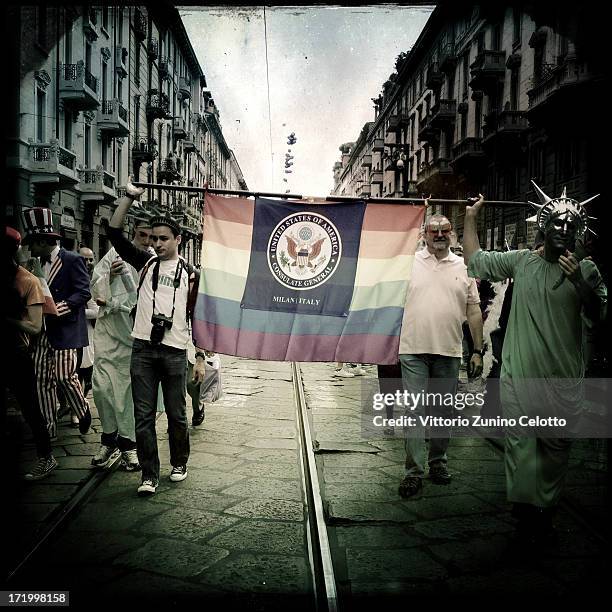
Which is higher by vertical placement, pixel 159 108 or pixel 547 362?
pixel 159 108

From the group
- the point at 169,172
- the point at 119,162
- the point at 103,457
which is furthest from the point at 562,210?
the point at 119,162

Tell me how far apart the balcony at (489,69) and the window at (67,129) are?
12.3 m

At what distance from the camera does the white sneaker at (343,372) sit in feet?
32.0

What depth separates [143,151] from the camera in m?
8.45

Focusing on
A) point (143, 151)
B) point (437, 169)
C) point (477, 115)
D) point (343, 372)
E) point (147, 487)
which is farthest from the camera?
point (343, 372)

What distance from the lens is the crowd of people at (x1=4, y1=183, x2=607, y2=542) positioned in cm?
338

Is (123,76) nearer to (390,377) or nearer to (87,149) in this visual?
(390,377)

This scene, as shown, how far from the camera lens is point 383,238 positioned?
12.6 ft

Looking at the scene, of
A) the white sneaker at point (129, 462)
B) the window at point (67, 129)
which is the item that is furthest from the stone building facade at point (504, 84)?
the window at point (67, 129)

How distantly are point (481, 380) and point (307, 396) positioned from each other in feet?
7.40

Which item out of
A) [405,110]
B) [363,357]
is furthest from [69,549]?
[405,110]

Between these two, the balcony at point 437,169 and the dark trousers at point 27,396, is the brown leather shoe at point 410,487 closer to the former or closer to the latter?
the dark trousers at point 27,396

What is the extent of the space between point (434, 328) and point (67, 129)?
48.3ft

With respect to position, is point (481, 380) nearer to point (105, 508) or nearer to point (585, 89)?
point (585, 89)
